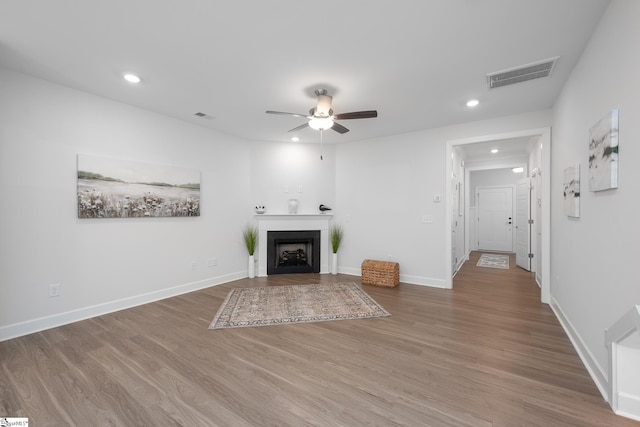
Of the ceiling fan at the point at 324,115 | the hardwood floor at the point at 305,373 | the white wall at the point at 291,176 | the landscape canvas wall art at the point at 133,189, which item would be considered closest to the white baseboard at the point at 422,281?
the hardwood floor at the point at 305,373

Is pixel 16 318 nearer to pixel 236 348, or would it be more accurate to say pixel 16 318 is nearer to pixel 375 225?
pixel 236 348

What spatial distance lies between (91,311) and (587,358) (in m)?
4.91

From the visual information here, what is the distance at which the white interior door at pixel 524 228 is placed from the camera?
18.3 ft

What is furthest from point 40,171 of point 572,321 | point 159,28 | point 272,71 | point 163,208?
→ point 572,321

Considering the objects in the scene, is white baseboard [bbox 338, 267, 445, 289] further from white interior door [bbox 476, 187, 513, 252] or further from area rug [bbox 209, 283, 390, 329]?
Result: white interior door [bbox 476, 187, 513, 252]

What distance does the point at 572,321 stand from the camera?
2578 millimetres

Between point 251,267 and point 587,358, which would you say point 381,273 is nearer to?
point 251,267

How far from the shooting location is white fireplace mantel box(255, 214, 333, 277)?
516cm

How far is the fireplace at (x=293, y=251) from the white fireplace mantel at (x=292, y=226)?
7cm

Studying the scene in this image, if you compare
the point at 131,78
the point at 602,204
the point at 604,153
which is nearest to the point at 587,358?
the point at 602,204

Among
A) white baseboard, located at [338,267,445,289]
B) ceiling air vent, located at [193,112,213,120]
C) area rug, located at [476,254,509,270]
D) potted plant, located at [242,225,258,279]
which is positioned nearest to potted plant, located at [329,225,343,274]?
white baseboard, located at [338,267,445,289]

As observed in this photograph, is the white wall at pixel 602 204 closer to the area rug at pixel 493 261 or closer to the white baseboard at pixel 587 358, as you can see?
the white baseboard at pixel 587 358

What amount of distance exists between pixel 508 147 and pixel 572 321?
4.05 metres

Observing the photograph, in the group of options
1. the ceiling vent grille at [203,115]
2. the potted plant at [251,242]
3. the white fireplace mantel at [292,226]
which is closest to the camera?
the ceiling vent grille at [203,115]
